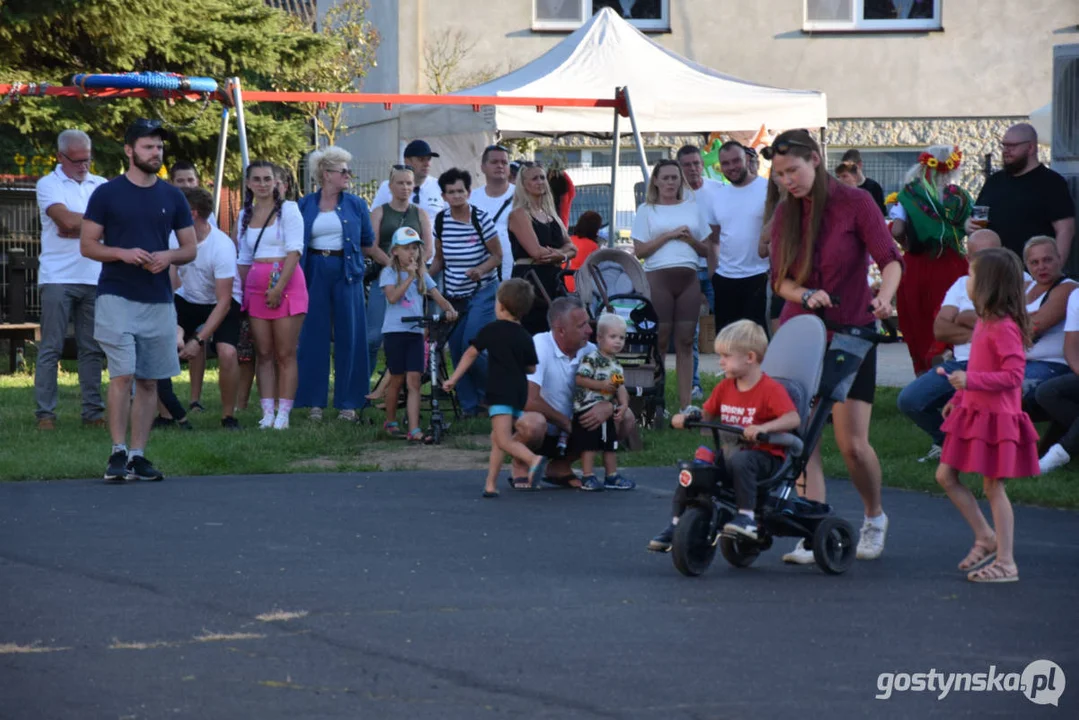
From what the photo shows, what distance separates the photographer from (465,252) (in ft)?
44.2

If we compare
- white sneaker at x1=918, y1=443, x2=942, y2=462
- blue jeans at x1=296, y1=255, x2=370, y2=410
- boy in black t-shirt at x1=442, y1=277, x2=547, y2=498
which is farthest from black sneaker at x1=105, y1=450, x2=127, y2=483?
white sneaker at x1=918, y1=443, x2=942, y2=462

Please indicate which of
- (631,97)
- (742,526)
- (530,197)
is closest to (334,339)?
(530,197)

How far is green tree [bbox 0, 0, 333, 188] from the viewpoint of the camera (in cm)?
2300

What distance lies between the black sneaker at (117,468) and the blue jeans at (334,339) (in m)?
3.49

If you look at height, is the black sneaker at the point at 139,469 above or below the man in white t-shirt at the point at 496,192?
below

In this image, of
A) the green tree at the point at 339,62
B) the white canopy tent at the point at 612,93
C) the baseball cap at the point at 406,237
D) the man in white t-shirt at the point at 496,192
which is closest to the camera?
the baseball cap at the point at 406,237

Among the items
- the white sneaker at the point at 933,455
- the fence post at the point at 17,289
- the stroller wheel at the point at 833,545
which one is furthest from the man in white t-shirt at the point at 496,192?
the stroller wheel at the point at 833,545

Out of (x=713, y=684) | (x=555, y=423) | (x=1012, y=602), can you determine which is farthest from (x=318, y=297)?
(x=713, y=684)

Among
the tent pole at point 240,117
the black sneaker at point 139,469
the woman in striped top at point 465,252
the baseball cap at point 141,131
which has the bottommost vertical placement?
the black sneaker at point 139,469

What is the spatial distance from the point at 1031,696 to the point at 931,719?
454 mm

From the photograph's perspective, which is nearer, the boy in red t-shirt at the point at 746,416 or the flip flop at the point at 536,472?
the boy in red t-shirt at the point at 746,416

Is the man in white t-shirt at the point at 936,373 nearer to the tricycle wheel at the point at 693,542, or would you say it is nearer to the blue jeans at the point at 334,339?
the tricycle wheel at the point at 693,542

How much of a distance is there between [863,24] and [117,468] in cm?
1938

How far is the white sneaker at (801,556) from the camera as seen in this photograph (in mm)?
7773
